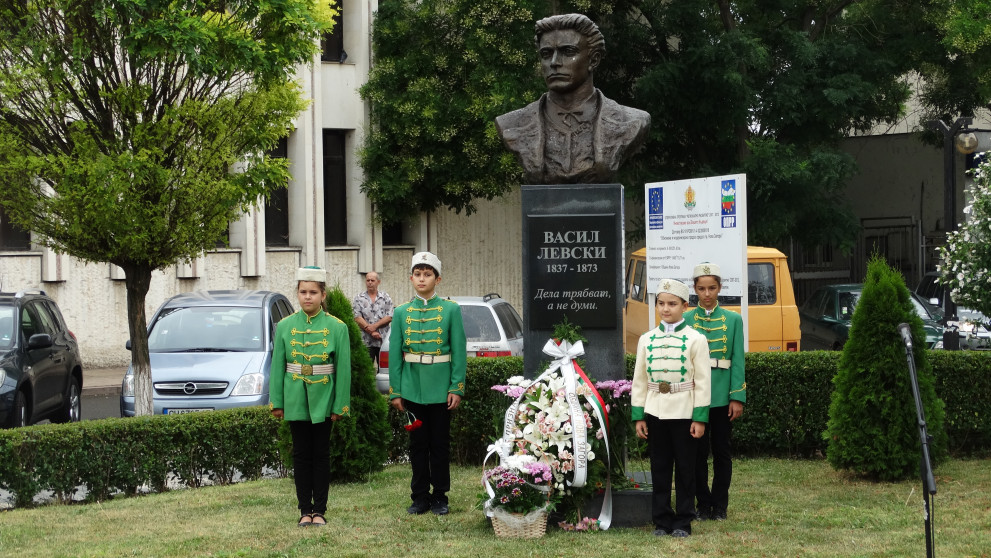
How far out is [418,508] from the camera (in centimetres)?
905

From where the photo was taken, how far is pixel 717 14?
26.1 metres

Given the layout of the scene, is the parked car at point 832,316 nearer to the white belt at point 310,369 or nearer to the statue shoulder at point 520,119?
the statue shoulder at point 520,119

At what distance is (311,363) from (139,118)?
493 centimetres

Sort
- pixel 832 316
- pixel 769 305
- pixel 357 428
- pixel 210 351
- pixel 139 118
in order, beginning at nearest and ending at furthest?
pixel 357 428, pixel 139 118, pixel 210 351, pixel 769 305, pixel 832 316

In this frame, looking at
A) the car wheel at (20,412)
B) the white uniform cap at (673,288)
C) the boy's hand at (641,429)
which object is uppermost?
the white uniform cap at (673,288)

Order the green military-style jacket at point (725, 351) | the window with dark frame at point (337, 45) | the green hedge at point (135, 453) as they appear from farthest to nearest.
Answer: the window with dark frame at point (337, 45) → the green hedge at point (135, 453) → the green military-style jacket at point (725, 351)

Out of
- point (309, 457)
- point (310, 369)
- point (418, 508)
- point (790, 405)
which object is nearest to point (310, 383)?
point (310, 369)

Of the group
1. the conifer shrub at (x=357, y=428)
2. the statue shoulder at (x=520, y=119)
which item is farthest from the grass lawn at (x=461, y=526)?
the statue shoulder at (x=520, y=119)

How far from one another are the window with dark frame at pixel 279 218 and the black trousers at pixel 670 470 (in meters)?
18.7

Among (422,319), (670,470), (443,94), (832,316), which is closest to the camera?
(670,470)

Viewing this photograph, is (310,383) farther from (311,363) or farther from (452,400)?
(452,400)

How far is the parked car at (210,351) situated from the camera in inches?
508

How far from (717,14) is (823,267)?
9.24 meters

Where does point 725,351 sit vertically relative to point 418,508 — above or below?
above
